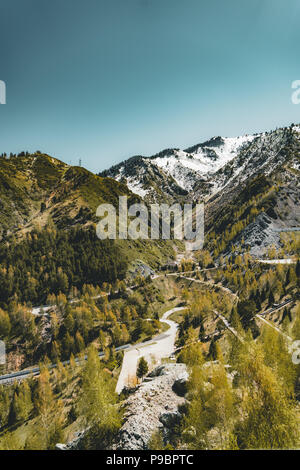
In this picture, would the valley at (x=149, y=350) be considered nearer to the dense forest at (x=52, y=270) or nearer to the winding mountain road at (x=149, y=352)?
the winding mountain road at (x=149, y=352)

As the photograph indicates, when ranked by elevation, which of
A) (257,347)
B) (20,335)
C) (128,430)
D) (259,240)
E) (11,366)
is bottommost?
(11,366)

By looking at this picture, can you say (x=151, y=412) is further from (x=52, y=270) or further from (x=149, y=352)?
(x=52, y=270)

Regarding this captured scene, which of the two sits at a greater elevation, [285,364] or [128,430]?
[285,364]

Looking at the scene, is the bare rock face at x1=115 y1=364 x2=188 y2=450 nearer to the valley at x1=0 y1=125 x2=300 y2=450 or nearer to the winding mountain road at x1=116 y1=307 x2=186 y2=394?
the valley at x1=0 y1=125 x2=300 y2=450

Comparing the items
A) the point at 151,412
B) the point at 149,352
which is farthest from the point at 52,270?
the point at 151,412

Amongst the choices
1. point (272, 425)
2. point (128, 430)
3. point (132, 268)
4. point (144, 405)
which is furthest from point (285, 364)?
point (132, 268)

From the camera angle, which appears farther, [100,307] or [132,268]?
[132,268]

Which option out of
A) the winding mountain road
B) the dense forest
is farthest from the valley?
the dense forest

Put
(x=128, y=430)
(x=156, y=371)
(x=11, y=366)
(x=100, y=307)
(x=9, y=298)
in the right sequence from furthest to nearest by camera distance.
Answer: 1. (x=9, y=298)
2. (x=100, y=307)
3. (x=11, y=366)
4. (x=156, y=371)
5. (x=128, y=430)
